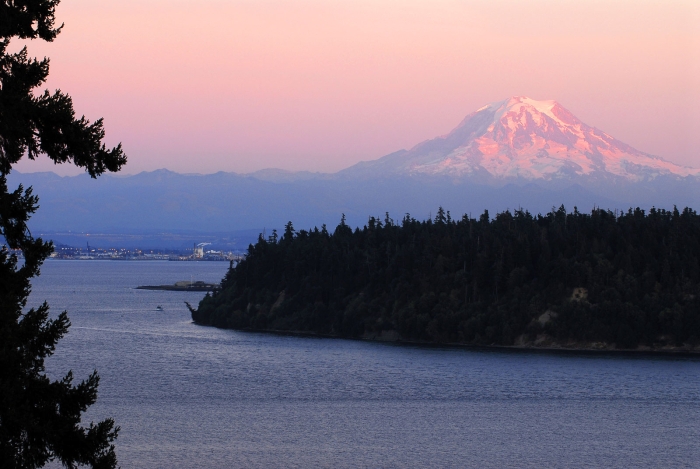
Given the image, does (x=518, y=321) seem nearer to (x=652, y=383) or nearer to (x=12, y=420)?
(x=652, y=383)

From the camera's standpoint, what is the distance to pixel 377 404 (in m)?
61.1

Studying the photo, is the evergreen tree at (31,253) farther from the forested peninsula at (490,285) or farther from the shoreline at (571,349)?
the forested peninsula at (490,285)

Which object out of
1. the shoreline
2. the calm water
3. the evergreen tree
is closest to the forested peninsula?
the shoreline

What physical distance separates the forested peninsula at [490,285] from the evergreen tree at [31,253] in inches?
3250

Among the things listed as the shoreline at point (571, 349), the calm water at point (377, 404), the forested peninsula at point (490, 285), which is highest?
the forested peninsula at point (490, 285)

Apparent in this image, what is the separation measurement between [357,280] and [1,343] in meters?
99.9

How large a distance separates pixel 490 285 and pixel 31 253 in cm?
9130

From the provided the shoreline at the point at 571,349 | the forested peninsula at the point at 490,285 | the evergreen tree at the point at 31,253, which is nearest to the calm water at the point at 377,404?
the shoreline at the point at 571,349

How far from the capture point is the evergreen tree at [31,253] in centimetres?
1429

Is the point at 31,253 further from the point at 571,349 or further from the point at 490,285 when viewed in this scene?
the point at 490,285

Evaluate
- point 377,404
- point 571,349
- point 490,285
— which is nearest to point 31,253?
point 377,404

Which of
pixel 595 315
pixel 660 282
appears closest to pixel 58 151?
pixel 595 315

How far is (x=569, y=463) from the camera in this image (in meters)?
44.0

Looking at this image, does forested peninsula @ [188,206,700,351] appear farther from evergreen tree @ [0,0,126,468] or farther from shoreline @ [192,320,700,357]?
evergreen tree @ [0,0,126,468]
